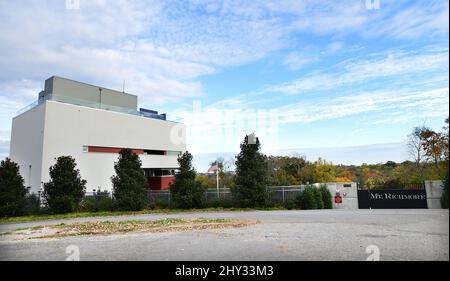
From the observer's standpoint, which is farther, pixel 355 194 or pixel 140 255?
pixel 355 194

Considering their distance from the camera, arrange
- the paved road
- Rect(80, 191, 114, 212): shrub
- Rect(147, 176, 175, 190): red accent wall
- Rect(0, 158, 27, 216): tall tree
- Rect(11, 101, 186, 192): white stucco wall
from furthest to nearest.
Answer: Rect(147, 176, 175, 190): red accent wall → Rect(11, 101, 186, 192): white stucco wall → Rect(80, 191, 114, 212): shrub → Rect(0, 158, 27, 216): tall tree → the paved road

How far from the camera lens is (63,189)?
63.6 ft

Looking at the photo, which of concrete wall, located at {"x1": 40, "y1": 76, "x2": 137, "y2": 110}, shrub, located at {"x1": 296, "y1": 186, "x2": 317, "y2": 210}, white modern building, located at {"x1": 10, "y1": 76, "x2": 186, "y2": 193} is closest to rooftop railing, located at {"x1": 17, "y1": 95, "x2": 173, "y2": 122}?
white modern building, located at {"x1": 10, "y1": 76, "x2": 186, "y2": 193}

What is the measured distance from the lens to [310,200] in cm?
2075

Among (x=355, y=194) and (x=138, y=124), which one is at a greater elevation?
(x=138, y=124)

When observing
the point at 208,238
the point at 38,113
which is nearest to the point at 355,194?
the point at 208,238

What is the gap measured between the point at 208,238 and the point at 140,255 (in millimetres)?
2373

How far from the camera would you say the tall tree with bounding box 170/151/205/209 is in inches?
821

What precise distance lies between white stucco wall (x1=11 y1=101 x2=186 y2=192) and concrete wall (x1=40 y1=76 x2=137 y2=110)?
2.16 metres

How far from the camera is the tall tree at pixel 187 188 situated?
20859mm

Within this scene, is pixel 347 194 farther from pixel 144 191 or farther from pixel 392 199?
pixel 144 191

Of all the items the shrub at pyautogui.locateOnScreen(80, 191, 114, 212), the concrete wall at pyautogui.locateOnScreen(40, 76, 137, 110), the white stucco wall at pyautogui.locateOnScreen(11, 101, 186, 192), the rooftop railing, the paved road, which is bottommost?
the shrub at pyautogui.locateOnScreen(80, 191, 114, 212)

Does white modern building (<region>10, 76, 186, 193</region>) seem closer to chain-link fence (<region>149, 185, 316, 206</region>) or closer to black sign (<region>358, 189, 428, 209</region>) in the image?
chain-link fence (<region>149, 185, 316, 206</region>)
